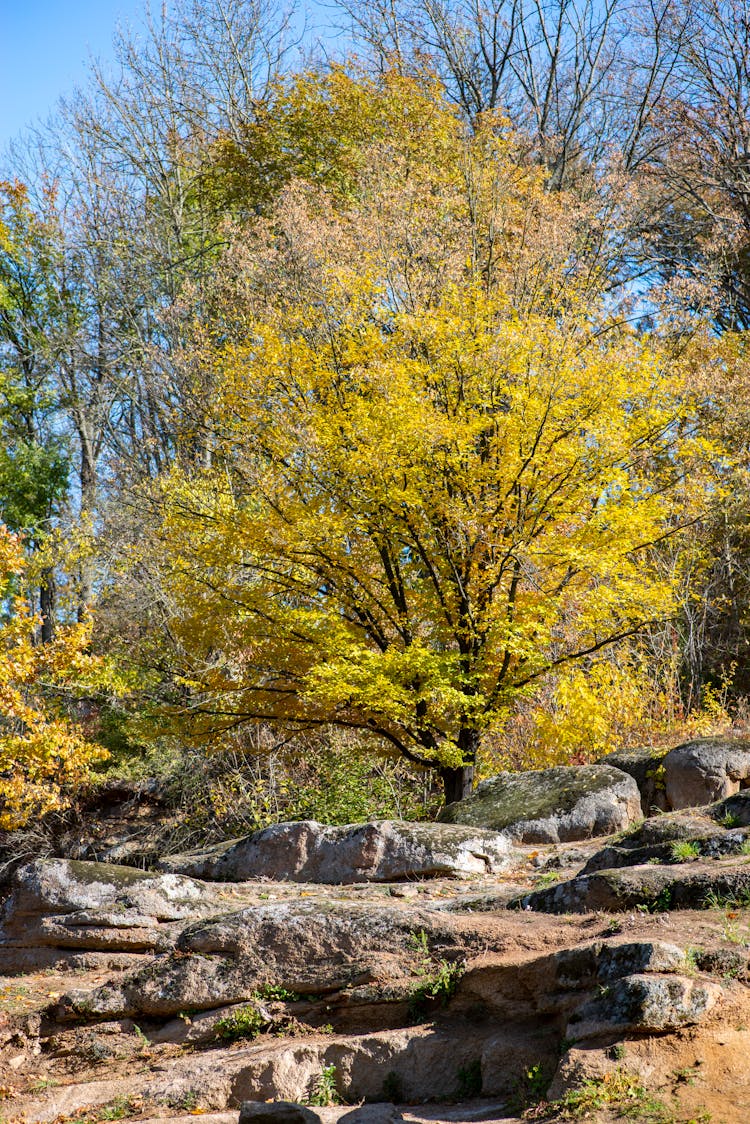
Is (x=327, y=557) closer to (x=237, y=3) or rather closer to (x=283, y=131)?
(x=283, y=131)

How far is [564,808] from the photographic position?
945 cm

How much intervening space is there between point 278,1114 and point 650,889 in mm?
2496

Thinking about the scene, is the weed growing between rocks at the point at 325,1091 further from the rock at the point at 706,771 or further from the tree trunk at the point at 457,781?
the tree trunk at the point at 457,781

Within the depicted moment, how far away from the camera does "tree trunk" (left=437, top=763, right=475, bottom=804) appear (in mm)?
12219

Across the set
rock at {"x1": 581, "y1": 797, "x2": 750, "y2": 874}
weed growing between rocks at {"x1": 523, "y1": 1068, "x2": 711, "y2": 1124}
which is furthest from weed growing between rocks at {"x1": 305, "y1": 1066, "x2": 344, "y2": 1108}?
rock at {"x1": 581, "y1": 797, "x2": 750, "y2": 874}

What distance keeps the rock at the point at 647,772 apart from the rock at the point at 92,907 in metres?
4.77

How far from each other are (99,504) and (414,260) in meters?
12.1

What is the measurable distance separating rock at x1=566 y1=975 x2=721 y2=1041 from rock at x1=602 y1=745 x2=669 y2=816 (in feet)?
18.2

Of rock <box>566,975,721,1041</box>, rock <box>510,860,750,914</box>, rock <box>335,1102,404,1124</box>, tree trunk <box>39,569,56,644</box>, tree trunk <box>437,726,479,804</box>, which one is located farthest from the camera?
tree trunk <box>39,569,56,644</box>

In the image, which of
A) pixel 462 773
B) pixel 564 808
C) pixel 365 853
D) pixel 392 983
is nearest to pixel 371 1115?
pixel 392 983

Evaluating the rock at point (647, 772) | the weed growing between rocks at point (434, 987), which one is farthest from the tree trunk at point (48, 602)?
the weed growing between rocks at point (434, 987)

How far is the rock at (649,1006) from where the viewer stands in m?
4.12

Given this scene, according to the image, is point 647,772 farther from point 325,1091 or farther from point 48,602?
point 48,602

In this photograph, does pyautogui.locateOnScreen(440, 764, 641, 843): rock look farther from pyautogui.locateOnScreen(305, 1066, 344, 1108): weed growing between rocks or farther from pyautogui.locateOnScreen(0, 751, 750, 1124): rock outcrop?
pyautogui.locateOnScreen(305, 1066, 344, 1108): weed growing between rocks
